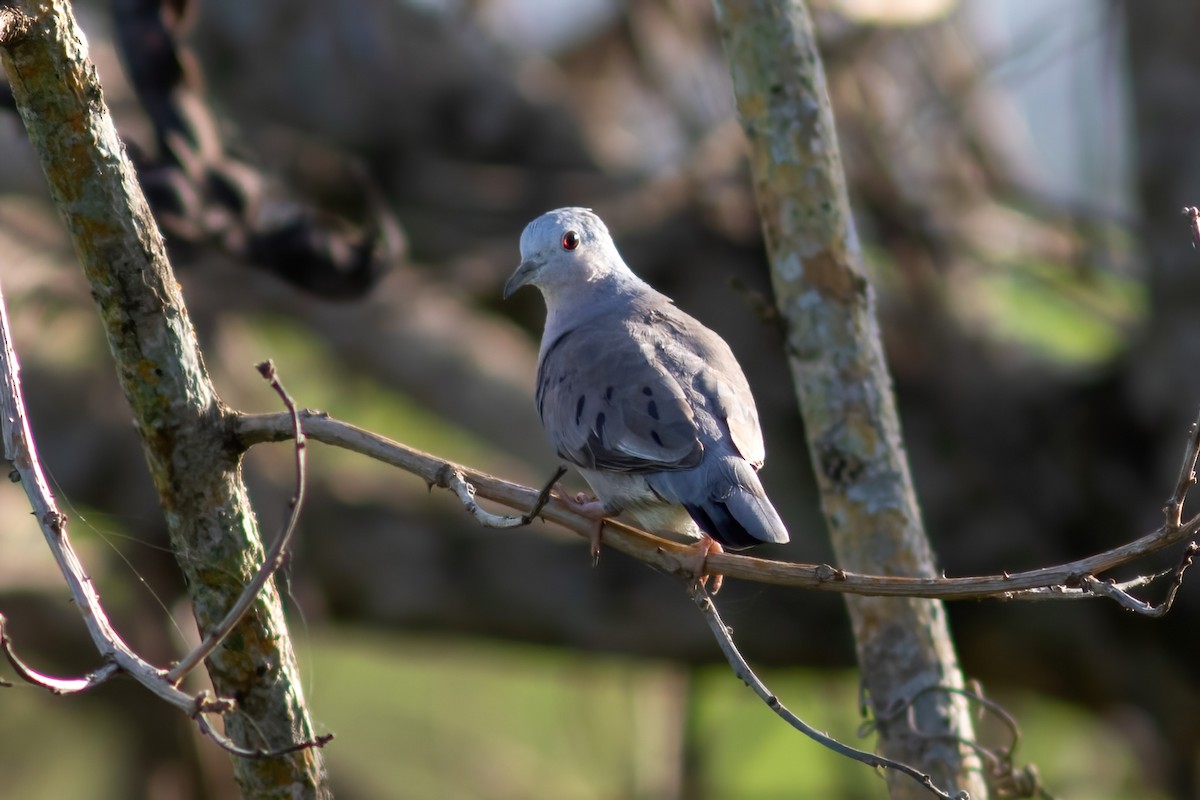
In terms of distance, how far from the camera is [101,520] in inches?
227

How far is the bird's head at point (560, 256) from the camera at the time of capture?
3139 millimetres

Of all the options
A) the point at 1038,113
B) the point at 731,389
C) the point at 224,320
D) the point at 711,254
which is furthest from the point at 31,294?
the point at 1038,113

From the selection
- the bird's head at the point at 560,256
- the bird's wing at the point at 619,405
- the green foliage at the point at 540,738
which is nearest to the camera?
the bird's wing at the point at 619,405

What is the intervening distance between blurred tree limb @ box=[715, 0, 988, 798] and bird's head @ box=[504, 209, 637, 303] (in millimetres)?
689

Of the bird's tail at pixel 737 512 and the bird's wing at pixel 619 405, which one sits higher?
the bird's wing at pixel 619 405

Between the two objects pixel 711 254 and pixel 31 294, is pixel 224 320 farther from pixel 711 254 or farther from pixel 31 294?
pixel 711 254

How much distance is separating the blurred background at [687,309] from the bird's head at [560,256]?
1.27 meters

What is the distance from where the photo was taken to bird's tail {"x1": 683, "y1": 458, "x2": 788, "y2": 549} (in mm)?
2131

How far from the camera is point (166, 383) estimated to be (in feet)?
6.19

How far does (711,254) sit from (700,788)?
2.95 m

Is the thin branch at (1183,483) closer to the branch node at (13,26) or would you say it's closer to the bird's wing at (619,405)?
the bird's wing at (619,405)

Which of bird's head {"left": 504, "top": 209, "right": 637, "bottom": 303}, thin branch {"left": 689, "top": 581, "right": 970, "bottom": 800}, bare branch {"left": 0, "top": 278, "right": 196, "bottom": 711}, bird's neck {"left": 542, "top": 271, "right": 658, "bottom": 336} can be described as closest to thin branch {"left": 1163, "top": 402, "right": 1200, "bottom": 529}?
thin branch {"left": 689, "top": 581, "right": 970, "bottom": 800}

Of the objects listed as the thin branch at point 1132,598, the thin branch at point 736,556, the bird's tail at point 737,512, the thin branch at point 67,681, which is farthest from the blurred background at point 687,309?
the thin branch at point 67,681

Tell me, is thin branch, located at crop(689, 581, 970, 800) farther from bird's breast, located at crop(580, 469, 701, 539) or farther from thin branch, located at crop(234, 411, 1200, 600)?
bird's breast, located at crop(580, 469, 701, 539)
